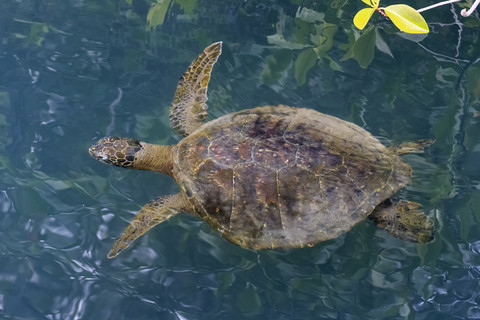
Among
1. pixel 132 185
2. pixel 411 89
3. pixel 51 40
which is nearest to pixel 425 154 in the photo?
pixel 411 89

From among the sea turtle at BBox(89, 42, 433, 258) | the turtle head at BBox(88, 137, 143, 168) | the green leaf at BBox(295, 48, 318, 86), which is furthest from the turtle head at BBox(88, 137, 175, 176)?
the green leaf at BBox(295, 48, 318, 86)

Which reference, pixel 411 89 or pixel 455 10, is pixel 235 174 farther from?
pixel 455 10

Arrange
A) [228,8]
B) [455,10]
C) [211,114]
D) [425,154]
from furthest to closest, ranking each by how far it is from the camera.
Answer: [228,8] < [455,10] < [211,114] < [425,154]

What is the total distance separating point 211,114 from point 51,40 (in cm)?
173

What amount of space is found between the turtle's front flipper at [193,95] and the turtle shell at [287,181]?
1.71ft

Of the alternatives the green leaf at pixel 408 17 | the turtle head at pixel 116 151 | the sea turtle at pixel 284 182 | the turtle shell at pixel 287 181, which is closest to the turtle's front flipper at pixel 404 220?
the sea turtle at pixel 284 182

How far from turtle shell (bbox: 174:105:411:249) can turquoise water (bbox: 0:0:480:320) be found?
0.36 meters

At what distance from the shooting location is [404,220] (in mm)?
2926

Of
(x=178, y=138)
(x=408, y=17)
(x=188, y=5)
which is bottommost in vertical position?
(x=178, y=138)

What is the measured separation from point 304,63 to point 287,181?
1479 millimetres

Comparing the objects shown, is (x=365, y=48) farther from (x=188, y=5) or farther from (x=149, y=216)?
(x=149, y=216)

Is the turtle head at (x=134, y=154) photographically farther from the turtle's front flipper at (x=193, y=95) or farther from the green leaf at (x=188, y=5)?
the green leaf at (x=188, y=5)

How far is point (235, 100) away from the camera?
378 centimetres

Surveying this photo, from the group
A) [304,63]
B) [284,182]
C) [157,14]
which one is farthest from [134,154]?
[157,14]
